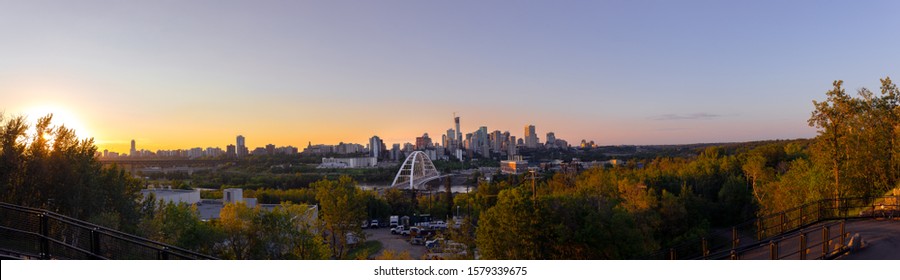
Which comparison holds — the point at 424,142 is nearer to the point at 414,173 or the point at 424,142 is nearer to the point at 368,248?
the point at 414,173

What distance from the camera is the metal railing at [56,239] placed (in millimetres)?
6156

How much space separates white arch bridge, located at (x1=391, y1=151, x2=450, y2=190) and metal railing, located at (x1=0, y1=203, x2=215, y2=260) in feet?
237

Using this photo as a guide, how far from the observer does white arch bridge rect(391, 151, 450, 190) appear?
275ft

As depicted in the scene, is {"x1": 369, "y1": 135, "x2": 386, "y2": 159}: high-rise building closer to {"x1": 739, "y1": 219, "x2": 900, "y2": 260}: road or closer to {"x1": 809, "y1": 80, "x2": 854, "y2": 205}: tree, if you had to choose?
{"x1": 809, "y1": 80, "x2": 854, "y2": 205}: tree

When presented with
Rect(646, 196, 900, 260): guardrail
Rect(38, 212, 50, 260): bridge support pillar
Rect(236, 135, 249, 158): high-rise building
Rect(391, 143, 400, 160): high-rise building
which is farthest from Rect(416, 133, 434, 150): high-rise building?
Rect(38, 212, 50, 260): bridge support pillar

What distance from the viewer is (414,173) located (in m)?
89.7

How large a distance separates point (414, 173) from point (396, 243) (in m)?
56.4

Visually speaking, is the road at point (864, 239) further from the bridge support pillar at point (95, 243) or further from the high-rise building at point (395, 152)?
the high-rise building at point (395, 152)

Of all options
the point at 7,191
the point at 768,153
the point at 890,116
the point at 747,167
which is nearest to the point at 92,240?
the point at 7,191

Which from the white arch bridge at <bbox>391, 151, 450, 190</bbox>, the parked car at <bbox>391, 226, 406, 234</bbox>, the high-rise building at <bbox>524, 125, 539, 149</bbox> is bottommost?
the parked car at <bbox>391, 226, 406, 234</bbox>

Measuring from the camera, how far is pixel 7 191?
38.9 feet

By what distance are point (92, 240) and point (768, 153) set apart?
46.2 meters

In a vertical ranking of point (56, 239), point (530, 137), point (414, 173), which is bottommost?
point (414, 173)

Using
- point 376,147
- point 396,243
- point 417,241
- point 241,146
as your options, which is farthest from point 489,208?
point 376,147
